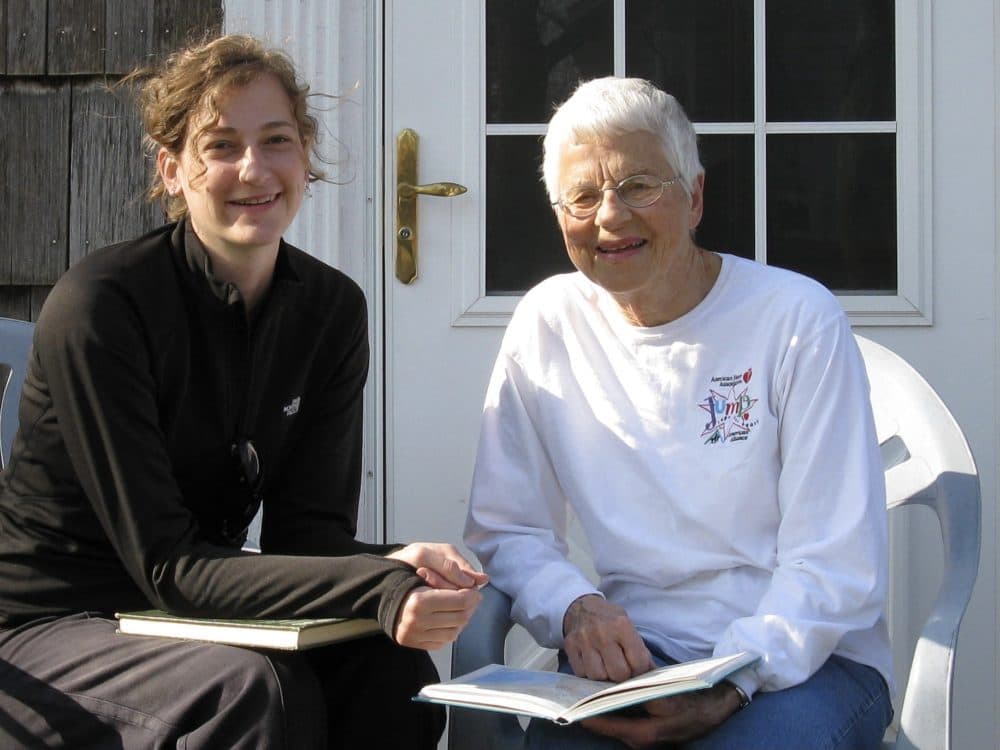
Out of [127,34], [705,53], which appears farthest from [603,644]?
[127,34]

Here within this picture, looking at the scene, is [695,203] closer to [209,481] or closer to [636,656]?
[636,656]

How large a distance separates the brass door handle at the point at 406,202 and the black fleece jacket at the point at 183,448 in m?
0.69

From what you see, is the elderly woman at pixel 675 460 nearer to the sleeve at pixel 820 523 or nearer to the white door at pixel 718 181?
the sleeve at pixel 820 523

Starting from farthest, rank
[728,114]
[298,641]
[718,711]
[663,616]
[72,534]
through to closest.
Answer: [728,114]
[663,616]
[72,534]
[718,711]
[298,641]

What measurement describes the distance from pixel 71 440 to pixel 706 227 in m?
1.49

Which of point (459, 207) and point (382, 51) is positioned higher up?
point (382, 51)

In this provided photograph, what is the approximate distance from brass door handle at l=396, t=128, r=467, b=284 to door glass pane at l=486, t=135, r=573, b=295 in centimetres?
9

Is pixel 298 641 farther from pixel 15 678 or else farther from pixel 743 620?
pixel 743 620

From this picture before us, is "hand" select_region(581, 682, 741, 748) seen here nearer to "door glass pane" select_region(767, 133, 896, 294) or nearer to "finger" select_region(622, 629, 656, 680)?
"finger" select_region(622, 629, 656, 680)

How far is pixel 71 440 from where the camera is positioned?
5.64 feet

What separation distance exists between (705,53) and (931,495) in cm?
115

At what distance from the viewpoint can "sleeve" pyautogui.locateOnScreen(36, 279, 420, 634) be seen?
164cm

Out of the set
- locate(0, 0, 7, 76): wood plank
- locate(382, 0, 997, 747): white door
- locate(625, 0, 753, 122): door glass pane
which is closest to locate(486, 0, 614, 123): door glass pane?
locate(382, 0, 997, 747): white door

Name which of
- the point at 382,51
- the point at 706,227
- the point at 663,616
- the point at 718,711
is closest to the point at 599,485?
the point at 663,616
